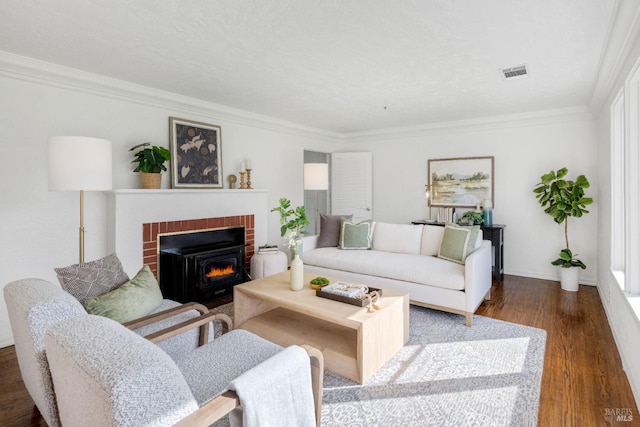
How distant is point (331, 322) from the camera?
264cm

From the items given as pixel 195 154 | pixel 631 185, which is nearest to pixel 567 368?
pixel 631 185

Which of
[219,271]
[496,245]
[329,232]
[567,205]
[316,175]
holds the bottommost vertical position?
[219,271]

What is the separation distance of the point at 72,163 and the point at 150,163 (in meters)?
1.12

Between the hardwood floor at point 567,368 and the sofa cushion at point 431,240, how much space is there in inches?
31.0

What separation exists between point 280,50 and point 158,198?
2076mm

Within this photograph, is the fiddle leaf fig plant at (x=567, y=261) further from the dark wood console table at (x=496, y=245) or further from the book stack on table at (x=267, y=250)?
the book stack on table at (x=267, y=250)

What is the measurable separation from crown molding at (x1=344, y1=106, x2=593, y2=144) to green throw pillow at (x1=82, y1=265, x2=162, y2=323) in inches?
186

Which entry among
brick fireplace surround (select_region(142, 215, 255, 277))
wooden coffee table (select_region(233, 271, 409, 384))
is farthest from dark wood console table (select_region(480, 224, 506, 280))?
brick fireplace surround (select_region(142, 215, 255, 277))

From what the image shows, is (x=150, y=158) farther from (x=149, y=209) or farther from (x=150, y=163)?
(x=149, y=209)

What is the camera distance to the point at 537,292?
4168 millimetres

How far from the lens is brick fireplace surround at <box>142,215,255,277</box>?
359 cm

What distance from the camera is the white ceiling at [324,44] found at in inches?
81.7

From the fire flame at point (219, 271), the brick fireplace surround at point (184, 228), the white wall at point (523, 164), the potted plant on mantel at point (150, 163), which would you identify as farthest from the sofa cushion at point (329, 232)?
the potted plant on mantel at point (150, 163)

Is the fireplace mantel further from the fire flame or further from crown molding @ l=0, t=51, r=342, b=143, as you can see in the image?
crown molding @ l=0, t=51, r=342, b=143
